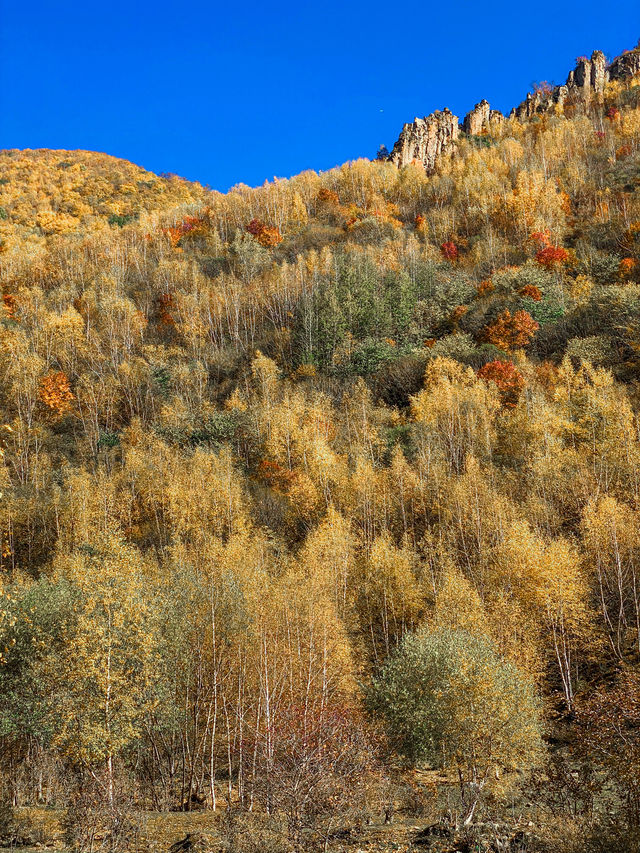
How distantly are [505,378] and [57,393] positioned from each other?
52788 mm

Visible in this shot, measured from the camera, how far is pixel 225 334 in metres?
89.1

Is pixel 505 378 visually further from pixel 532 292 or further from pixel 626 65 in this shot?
pixel 626 65

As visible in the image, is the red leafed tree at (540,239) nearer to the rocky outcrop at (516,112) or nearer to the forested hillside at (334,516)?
the forested hillside at (334,516)

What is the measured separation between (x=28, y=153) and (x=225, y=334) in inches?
5048

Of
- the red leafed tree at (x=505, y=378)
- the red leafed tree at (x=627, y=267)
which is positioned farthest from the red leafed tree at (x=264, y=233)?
the red leafed tree at (x=505, y=378)

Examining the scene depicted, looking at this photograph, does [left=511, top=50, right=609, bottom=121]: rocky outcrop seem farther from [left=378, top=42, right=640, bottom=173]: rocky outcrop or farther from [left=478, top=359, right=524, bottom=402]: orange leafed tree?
[left=478, top=359, right=524, bottom=402]: orange leafed tree

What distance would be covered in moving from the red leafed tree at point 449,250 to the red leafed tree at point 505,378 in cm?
3643

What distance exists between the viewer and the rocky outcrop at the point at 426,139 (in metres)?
158

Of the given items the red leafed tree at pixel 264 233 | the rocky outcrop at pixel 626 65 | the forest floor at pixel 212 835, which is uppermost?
the rocky outcrop at pixel 626 65

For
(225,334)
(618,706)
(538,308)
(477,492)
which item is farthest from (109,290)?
(618,706)

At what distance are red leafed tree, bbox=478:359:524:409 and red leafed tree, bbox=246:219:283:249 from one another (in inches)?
2460

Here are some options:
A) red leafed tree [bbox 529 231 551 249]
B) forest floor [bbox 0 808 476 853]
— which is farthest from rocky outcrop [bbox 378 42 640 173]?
forest floor [bbox 0 808 476 853]

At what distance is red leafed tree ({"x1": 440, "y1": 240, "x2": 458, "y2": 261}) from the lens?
99.2 m

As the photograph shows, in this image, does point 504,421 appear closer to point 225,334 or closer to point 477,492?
point 477,492
